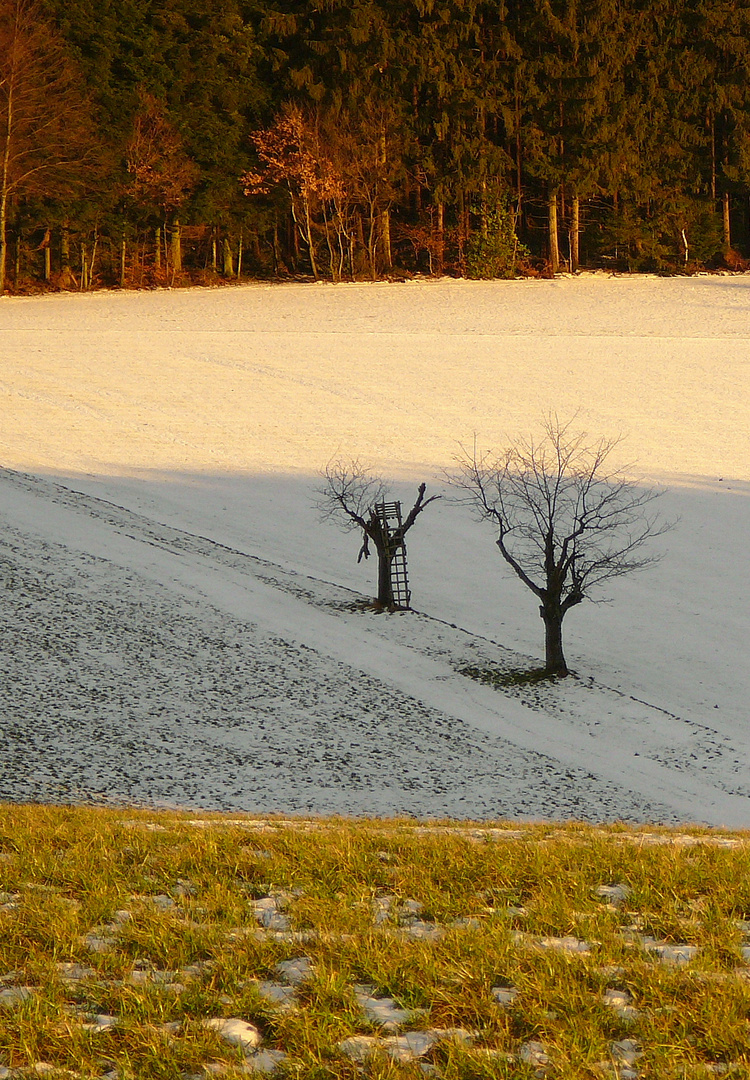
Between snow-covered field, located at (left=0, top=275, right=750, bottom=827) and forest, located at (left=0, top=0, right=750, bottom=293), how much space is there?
47.7ft

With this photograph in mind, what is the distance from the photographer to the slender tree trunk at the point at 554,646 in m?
19.1

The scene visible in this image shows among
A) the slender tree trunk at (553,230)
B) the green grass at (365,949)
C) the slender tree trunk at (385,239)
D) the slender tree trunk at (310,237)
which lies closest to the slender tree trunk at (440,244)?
the slender tree trunk at (385,239)

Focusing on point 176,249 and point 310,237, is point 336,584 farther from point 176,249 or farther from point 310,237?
point 176,249

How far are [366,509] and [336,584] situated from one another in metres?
1.90

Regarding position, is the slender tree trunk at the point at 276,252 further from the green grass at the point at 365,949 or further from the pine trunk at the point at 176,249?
the green grass at the point at 365,949

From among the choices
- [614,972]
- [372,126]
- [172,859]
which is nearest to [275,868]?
[172,859]

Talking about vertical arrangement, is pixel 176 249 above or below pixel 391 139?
below

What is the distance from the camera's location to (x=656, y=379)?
3775 centimetres

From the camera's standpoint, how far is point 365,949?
5.73 m

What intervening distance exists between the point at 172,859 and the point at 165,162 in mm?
53608

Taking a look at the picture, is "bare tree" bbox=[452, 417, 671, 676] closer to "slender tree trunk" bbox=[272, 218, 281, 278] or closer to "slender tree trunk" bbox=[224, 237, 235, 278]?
"slender tree trunk" bbox=[224, 237, 235, 278]

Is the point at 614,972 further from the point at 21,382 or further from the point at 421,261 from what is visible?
the point at 421,261

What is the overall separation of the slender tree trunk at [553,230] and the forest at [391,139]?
210 millimetres

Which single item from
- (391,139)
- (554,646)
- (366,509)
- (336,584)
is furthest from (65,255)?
(554,646)
